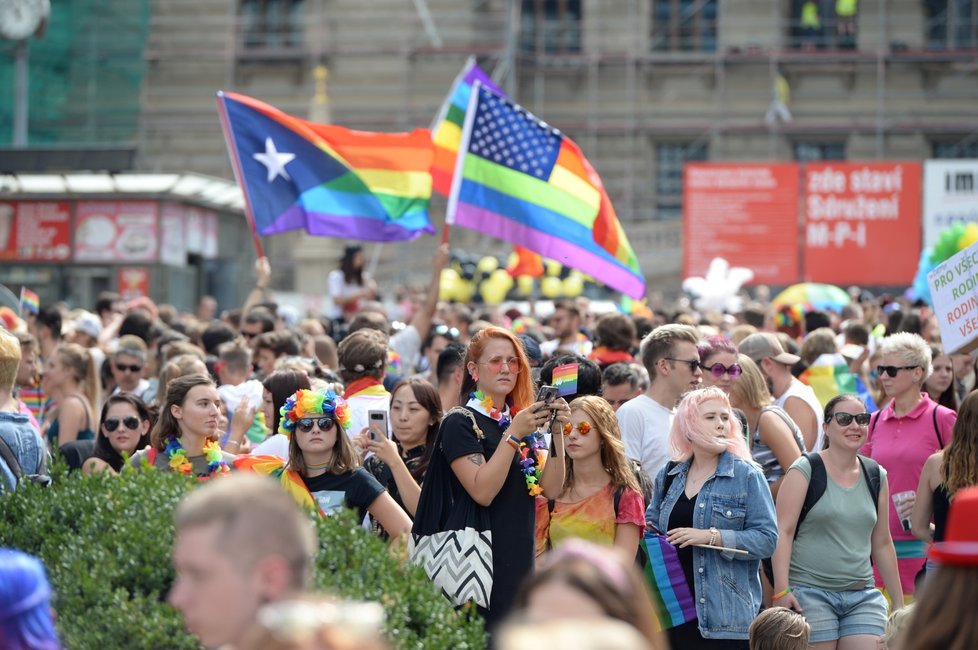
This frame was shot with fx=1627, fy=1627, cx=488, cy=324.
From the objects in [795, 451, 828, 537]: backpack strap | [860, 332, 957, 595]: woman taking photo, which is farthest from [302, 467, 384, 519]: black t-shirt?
[860, 332, 957, 595]: woman taking photo

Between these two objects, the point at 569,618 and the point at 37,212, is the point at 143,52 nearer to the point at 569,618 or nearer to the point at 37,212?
the point at 37,212

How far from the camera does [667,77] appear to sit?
35.8 meters

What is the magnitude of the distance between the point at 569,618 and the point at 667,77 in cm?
3372

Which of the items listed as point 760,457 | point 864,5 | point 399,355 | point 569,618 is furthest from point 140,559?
point 864,5

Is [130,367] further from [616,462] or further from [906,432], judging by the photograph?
[906,432]

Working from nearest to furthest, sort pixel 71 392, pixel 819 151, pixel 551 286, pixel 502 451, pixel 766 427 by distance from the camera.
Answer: pixel 502 451
pixel 766 427
pixel 71 392
pixel 551 286
pixel 819 151

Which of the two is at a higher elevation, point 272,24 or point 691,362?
point 272,24

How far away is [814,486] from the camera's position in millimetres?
6602

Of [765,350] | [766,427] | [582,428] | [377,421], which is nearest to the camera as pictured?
[582,428]

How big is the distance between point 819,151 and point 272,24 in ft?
41.0

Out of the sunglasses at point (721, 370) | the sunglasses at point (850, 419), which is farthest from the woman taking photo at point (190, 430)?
the sunglasses at point (850, 419)

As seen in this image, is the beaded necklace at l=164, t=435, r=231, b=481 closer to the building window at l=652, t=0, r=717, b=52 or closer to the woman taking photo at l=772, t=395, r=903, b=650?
the woman taking photo at l=772, t=395, r=903, b=650

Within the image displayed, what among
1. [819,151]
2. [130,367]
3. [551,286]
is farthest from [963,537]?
[819,151]

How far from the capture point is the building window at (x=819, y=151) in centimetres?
3534
